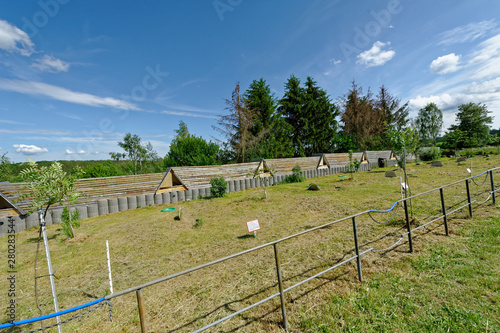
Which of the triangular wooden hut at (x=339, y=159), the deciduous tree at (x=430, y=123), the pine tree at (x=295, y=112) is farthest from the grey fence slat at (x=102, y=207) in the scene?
the deciduous tree at (x=430, y=123)

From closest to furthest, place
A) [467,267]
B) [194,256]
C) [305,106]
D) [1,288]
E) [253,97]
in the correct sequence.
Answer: [467,267]
[1,288]
[194,256]
[253,97]
[305,106]

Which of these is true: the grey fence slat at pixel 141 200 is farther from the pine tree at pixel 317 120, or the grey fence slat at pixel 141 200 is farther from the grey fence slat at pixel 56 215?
the pine tree at pixel 317 120

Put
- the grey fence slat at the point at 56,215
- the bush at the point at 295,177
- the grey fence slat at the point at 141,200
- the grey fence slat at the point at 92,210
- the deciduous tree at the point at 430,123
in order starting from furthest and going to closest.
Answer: the deciduous tree at the point at 430,123
the bush at the point at 295,177
the grey fence slat at the point at 141,200
the grey fence slat at the point at 92,210
the grey fence slat at the point at 56,215

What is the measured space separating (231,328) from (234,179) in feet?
51.2

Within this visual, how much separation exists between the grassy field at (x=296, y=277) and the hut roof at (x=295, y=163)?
13376mm

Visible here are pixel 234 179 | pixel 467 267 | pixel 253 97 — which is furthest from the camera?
pixel 253 97

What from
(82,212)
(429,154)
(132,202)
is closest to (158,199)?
(132,202)

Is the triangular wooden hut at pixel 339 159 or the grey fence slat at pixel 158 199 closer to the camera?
the grey fence slat at pixel 158 199

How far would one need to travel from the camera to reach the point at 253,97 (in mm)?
31859

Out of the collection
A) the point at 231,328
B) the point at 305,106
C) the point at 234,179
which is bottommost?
the point at 231,328

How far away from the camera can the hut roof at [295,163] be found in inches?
858

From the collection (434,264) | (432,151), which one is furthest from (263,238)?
(432,151)

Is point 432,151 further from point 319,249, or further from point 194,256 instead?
point 194,256

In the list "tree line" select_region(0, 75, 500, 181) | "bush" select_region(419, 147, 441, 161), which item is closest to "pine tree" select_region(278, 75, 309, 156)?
"tree line" select_region(0, 75, 500, 181)
